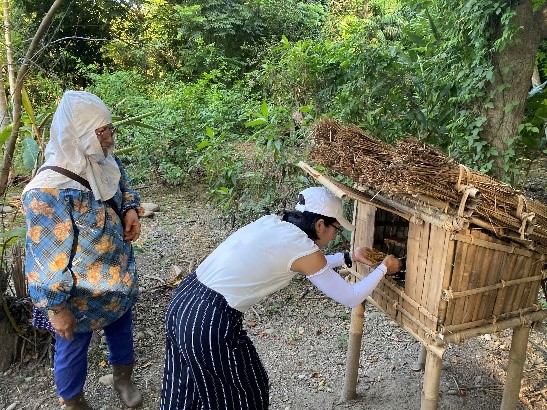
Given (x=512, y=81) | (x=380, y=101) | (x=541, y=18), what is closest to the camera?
(x=541, y=18)

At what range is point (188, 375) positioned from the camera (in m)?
2.01

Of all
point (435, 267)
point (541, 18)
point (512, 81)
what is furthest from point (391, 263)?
point (541, 18)

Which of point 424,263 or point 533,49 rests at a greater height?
point 533,49

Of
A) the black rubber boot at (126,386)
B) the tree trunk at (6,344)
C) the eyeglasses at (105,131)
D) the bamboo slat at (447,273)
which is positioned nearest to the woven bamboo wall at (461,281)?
the bamboo slat at (447,273)

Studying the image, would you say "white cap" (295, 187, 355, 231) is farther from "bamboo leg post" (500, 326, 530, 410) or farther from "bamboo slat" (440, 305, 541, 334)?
"bamboo leg post" (500, 326, 530, 410)

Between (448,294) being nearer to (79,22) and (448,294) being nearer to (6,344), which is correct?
(6,344)

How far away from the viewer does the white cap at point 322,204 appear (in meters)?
1.95

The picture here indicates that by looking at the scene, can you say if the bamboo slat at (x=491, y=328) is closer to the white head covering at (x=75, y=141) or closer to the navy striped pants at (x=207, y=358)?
the navy striped pants at (x=207, y=358)

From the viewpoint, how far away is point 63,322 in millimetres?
2221

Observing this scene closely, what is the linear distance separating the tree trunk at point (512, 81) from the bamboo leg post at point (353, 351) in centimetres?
195

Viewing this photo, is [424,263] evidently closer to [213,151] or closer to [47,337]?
[47,337]

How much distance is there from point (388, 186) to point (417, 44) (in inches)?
141

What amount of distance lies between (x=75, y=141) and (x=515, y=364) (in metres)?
2.38

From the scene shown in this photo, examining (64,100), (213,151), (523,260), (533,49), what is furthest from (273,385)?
(533,49)
